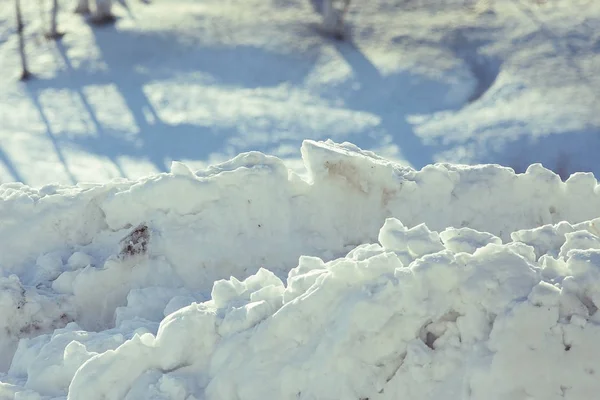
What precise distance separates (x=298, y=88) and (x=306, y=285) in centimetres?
672

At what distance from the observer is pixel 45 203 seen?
4184mm

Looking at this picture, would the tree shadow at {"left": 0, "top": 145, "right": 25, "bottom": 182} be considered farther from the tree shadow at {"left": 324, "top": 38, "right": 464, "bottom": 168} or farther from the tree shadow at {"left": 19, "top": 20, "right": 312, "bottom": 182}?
the tree shadow at {"left": 324, "top": 38, "right": 464, "bottom": 168}

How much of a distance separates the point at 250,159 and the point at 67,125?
5.68 metres

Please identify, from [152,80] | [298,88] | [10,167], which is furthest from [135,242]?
[152,80]

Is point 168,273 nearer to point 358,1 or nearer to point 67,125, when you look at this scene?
point 67,125

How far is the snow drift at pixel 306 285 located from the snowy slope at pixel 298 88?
13.4 feet

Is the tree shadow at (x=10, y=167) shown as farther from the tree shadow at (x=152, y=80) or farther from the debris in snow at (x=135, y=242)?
the debris in snow at (x=135, y=242)

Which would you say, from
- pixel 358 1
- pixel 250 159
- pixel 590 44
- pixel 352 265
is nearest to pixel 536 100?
pixel 590 44

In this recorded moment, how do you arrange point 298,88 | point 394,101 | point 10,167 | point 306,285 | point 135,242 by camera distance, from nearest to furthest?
point 306,285 < point 135,242 < point 10,167 < point 394,101 < point 298,88

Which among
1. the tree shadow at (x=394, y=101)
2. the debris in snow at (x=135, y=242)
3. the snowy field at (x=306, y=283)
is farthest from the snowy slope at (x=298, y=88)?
the debris in snow at (x=135, y=242)

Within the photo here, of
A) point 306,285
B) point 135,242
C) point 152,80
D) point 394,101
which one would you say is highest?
point 306,285

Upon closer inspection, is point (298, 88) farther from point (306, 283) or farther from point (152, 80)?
point (306, 283)

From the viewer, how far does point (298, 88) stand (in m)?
9.66

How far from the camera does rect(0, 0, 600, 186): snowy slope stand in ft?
27.8
